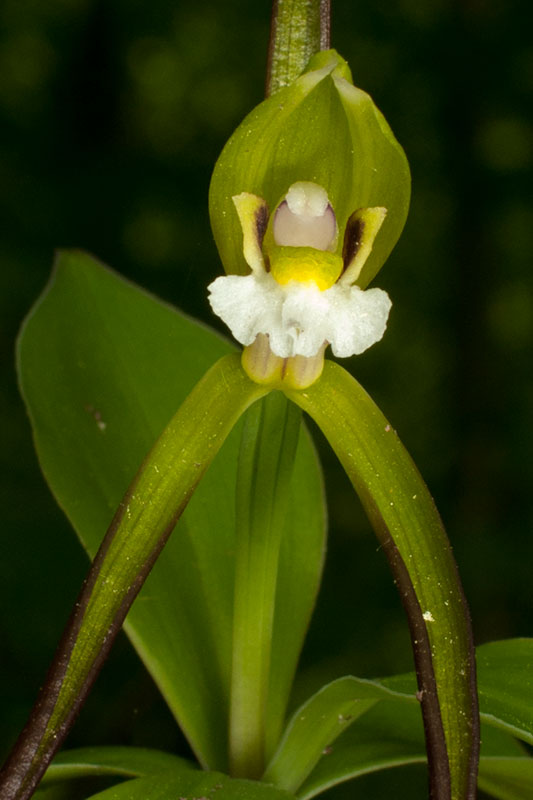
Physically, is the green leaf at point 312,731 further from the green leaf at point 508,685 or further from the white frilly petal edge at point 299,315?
the white frilly petal edge at point 299,315

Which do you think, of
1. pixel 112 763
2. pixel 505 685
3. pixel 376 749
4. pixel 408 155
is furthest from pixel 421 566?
pixel 408 155

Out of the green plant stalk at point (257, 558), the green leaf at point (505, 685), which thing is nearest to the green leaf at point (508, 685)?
the green leaf at point (505, 685)

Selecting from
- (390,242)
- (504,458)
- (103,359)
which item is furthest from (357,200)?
(504,458)

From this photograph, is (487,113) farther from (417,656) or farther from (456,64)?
(417,656)

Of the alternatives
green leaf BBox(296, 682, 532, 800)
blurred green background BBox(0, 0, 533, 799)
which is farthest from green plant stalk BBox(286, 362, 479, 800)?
blurred green background BBox(0, 0, 533, 799)

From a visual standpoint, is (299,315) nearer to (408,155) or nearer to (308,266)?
(308,266)
